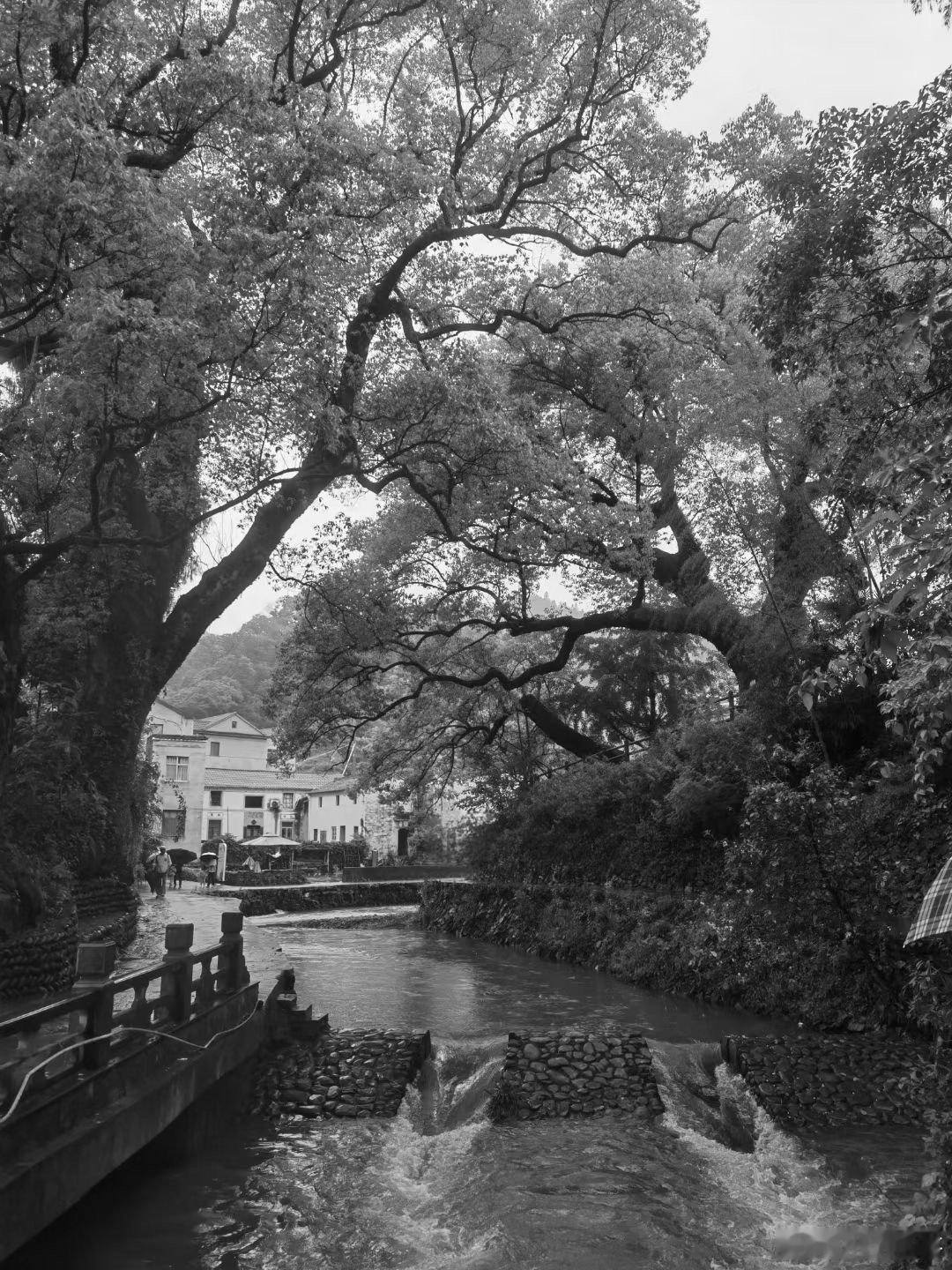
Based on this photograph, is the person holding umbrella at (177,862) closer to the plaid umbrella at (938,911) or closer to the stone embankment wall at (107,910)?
the stone embankment wall at (107,910)

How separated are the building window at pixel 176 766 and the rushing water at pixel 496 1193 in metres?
46.7

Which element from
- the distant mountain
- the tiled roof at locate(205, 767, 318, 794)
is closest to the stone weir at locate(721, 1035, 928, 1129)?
the tiled roof at locate(205, 767, 318, 794)

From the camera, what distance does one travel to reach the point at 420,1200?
25.9 feet

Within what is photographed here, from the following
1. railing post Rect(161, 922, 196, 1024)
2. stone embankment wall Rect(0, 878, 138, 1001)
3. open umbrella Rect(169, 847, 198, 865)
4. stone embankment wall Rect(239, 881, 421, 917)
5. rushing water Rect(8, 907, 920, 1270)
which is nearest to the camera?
rushing water Rect(8, 907, 920, 1270)

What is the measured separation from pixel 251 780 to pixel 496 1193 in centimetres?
5152

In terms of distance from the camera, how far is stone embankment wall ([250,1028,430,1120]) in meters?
9.77

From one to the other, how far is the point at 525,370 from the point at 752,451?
5265mm

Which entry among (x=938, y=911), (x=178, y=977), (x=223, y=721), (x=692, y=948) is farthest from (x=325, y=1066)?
(x=223, y=721)

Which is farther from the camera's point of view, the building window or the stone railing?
the building window

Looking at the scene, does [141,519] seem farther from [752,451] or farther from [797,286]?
[797,286]

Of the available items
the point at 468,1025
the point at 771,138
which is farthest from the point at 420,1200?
the point at 771,138

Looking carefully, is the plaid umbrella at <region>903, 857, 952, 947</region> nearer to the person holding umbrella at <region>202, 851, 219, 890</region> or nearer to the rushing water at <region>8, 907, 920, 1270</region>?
the rushing water at <region>8, 907, 920, 1270</region>

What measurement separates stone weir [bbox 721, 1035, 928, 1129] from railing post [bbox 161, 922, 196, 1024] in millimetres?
5892

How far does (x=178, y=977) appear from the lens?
352 inches
